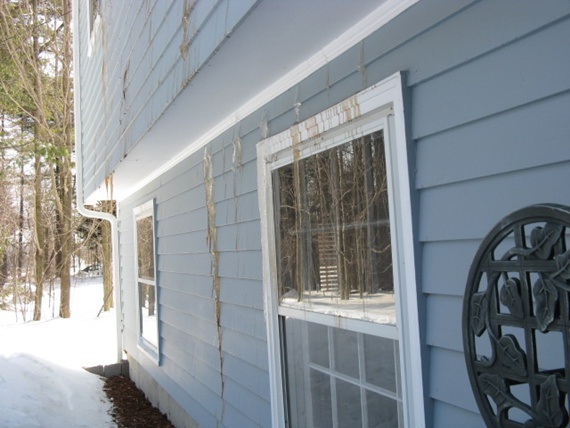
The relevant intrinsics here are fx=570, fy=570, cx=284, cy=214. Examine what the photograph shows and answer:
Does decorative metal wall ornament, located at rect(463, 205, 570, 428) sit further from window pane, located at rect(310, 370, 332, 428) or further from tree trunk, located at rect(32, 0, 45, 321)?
tree trunk, located at rect(32, 0, 45, 321)

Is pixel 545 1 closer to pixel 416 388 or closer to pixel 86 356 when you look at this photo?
pixel 416 388

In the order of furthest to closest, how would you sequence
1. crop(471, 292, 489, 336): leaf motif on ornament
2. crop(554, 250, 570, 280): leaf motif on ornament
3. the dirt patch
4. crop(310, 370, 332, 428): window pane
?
1. the dirt patch
2. crop(310, 370, 332, 428): window pane
3. crop(471, 292, 489, 336): leaf motif on ornament
4. crop(554, 250, 570, 280): leaf motif on ornament

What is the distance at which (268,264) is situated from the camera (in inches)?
132

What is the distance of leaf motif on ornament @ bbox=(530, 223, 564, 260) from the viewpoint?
113 centimetres

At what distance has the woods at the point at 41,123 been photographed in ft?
47.6

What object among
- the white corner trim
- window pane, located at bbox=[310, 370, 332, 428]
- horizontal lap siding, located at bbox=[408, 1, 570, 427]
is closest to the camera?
horizontal lap siding, located at bbox=[408, 1, 570, 427]

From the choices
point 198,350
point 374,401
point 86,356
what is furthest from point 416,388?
point 86,356

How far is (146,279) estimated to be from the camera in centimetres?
721

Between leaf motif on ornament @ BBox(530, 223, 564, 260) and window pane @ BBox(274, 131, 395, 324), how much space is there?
3.61 feet

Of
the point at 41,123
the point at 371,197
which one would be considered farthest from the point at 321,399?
the point at 41,123

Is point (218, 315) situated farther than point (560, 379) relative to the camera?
Yes

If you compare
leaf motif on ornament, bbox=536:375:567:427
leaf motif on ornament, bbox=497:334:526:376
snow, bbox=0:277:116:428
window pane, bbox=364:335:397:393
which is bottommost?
snow, bbox=0:277:116:428

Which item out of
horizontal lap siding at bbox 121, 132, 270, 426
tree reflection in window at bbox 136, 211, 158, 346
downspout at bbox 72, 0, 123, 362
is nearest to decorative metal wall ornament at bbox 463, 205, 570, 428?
horizontal lap siding at bbox 121, 132, 270, 426

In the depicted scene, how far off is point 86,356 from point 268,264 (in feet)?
23.2
